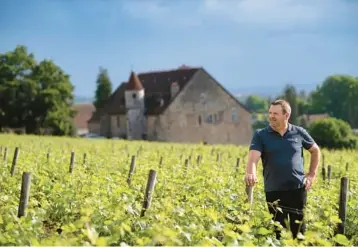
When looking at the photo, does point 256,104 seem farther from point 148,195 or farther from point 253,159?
point 253,159

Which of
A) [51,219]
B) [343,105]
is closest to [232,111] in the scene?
[343,105]

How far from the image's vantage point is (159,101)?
55500mm

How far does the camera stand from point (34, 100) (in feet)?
174

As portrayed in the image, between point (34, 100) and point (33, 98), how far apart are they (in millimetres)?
213

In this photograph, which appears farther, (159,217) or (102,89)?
(102,89)

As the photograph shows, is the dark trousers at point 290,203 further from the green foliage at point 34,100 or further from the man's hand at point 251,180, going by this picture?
the green foliage at point 34,100

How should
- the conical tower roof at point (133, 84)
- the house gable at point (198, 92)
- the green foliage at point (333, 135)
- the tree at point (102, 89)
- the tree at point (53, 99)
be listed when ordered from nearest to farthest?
1. the green foliage at point (333, 135)
2. the tree at point (53, 99)
3. the house gable at point (198, 92)
4. the conical tower roof at point (133, 84)
5. the tree at point (102, 89)

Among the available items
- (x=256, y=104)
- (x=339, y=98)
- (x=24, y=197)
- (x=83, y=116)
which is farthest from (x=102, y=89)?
(x=256, y=104)

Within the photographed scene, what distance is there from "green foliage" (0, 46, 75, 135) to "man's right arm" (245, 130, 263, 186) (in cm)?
4755

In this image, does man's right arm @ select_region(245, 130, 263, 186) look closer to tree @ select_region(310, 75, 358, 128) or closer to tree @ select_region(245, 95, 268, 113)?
tree @ select_region(310, 75, 358, 128)

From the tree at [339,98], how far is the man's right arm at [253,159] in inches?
2935

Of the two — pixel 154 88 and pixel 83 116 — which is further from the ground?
pixel 154 88

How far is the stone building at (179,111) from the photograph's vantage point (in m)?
54.2

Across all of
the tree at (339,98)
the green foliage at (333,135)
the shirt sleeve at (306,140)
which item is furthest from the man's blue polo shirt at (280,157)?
the tree at (339,98)
